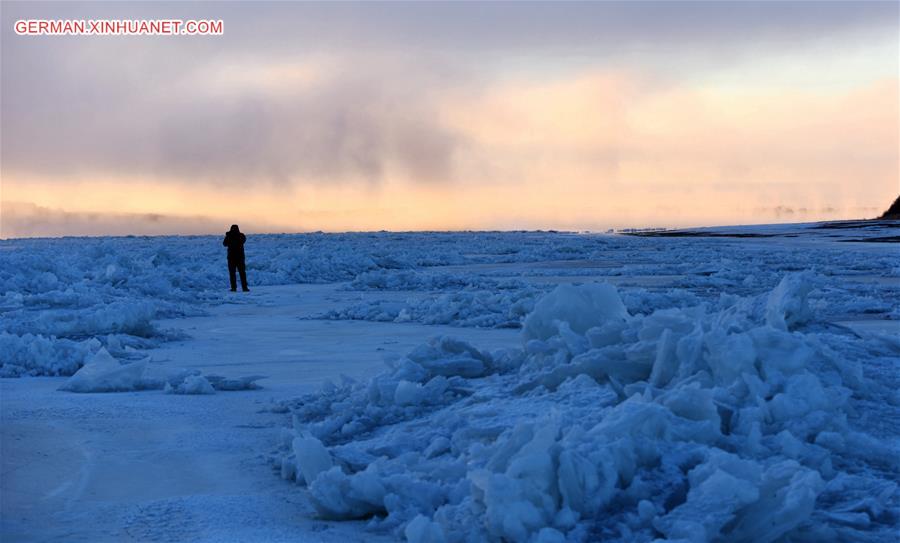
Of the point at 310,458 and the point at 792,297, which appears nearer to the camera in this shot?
the point at 310,458

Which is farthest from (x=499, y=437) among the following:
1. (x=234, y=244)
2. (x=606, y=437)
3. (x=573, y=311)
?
(x=234, y=244)

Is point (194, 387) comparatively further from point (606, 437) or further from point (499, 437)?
point (606, 437)

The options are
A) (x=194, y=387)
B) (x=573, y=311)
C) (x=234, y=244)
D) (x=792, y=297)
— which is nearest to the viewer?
(x=573, y=311)

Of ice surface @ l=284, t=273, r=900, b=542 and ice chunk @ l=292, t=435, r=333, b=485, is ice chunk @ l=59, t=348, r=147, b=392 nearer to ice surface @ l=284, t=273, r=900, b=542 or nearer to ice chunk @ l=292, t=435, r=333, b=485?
ice surface @ l=284, t=273, r=900, b=542

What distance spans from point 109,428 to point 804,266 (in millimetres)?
21006

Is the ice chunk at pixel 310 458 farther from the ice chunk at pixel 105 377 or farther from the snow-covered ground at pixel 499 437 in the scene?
the ice chunk at pixel 105 377

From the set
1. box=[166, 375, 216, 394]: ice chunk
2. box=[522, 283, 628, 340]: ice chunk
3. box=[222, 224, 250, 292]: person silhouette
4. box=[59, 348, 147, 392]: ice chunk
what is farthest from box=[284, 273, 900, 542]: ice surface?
box=[222, 224, 250, 292]: person silhouette

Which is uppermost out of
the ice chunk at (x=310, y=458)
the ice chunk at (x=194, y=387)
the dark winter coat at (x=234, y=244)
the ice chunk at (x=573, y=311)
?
the dark winter coat at (x=234, y=244)

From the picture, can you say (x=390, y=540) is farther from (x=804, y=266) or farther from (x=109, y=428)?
(x=804, y=266)

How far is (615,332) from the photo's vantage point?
5055 millimetres

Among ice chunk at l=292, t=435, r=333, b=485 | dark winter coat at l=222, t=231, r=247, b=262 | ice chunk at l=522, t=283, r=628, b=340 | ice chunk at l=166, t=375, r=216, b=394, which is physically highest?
dark winter coat at l=222, t=231, r=247, b=262

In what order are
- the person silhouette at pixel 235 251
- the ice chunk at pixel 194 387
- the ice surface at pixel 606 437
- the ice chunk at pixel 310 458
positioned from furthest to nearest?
the person silhouette at pixel 235 251, the ice chunk at pixel 194 387, the ice chunk at pixel 310 458, the ice surface at pixel 606 437

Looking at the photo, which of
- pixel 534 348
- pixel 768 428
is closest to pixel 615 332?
pixel 534 348

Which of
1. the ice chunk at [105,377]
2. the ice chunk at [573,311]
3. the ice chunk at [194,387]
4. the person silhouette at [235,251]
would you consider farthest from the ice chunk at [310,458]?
the person silhouette at [235,251]
